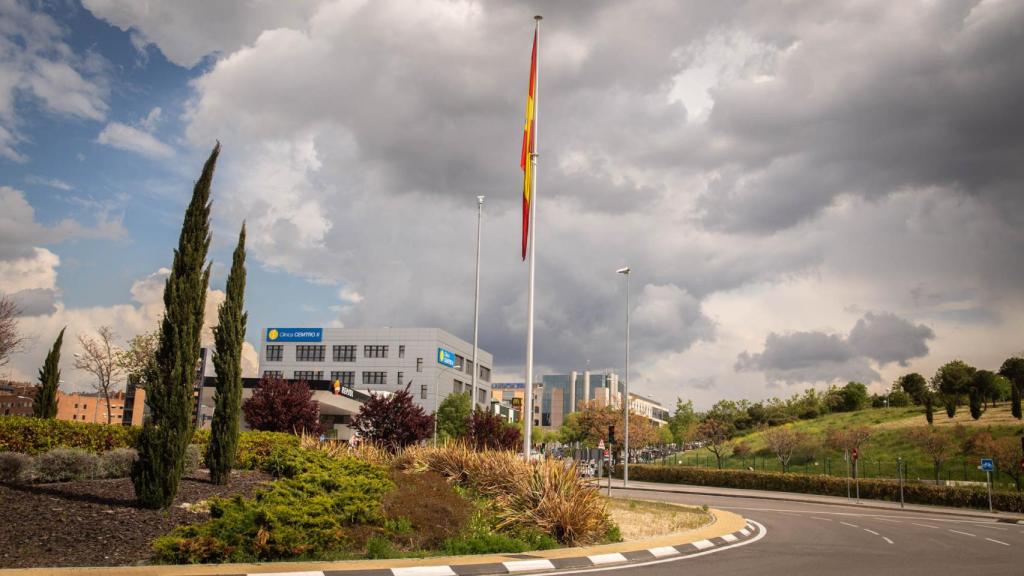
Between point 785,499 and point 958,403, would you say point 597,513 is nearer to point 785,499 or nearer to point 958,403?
point 785,499

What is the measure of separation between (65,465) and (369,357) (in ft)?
285

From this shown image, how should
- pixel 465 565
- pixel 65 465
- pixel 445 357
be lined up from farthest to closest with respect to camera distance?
pixel 445 357 → pixel 65 465 → pixel 465 565

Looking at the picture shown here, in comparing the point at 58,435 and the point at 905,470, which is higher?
the point at 58,435

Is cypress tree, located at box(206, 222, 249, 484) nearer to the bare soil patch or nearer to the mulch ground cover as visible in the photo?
the mulch ground cover

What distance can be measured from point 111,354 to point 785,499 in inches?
2210

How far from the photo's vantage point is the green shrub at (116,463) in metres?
17.2

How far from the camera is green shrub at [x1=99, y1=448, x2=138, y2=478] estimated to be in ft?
56.3

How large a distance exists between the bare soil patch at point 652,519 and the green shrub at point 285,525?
18.3 feet

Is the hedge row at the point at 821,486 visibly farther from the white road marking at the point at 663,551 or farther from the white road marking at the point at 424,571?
the white road marking at the point at 424,571

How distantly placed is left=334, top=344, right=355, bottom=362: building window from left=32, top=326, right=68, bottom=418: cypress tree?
78.1 metres

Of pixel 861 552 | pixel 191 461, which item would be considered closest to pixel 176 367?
pixel 191 461

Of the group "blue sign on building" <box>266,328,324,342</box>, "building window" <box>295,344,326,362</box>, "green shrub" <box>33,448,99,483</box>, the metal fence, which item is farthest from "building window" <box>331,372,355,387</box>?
"green shrub" <box>33,448,99,483</box>

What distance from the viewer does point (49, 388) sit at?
24109 mm

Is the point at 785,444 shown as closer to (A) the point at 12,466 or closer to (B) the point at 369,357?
(B) the point at 369,357
